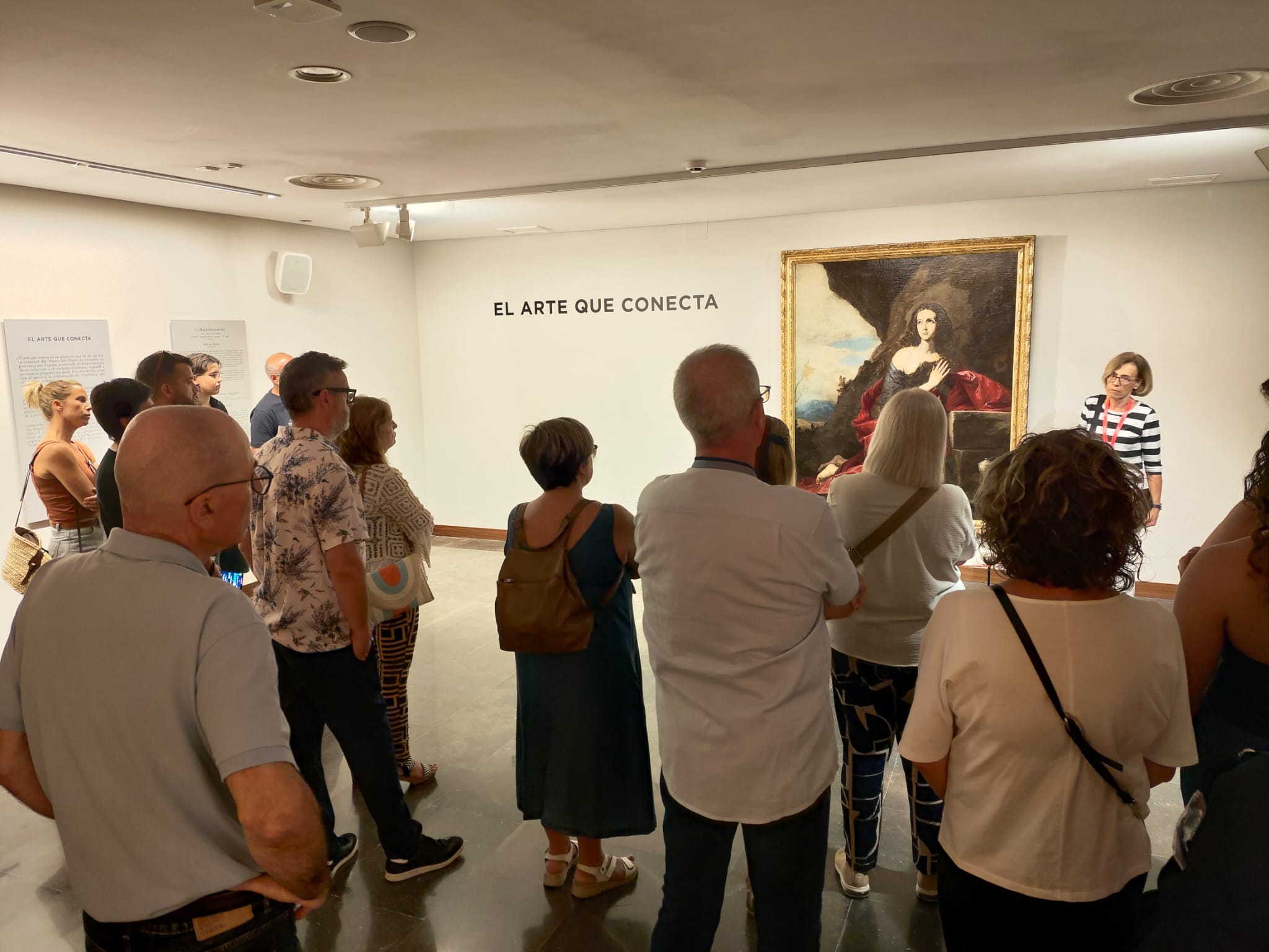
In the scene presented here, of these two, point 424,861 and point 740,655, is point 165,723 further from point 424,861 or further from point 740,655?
point 424,861

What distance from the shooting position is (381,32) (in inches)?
100

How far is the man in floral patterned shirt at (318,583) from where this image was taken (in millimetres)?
2570

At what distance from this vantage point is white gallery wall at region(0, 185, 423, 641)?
207 inches

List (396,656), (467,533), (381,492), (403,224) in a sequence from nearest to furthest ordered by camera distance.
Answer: (381,492), (396,656), (403,224), (467,533)

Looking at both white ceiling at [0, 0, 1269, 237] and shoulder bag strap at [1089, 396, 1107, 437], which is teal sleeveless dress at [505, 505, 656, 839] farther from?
shoulder bag strap at [1089, 396, 1107, 437]

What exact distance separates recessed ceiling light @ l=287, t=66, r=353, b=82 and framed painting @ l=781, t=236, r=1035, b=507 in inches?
182

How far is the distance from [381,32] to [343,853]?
280 cm

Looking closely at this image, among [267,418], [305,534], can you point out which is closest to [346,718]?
[305,534]

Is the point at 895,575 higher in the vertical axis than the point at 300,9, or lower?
lower

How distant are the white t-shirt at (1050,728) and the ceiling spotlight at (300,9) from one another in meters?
2.20

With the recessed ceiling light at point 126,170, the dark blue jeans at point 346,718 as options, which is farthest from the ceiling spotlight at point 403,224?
the dark blue jeans at point 346,718

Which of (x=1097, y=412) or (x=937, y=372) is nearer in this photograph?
(x=1097, y=412)

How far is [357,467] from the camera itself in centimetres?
318

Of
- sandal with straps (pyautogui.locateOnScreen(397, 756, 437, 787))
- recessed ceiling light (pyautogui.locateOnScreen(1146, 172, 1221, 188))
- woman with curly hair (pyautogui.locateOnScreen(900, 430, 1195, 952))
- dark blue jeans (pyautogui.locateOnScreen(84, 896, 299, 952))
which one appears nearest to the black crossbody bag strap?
woman with curly hair (pyautogui.locateOnScreen(900, 430, 1195, 952))
